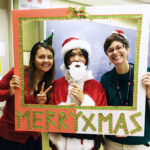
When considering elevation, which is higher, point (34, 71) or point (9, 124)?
point (34, 71)

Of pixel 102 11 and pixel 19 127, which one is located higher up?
pixel 102 11

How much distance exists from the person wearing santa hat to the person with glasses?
0.05 metres

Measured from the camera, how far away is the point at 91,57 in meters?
0.79

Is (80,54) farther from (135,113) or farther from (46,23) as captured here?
(135,113)

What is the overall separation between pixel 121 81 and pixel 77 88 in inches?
8.9

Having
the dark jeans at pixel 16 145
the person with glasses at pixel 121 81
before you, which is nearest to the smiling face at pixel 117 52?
the person with glasses at pixel 121 81

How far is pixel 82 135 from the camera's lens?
855 mm

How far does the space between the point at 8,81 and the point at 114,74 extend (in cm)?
61

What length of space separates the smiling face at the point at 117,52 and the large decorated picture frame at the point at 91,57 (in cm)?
3

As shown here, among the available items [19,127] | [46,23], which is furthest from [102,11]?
[19,127]

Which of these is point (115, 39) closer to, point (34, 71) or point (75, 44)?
point (75, 44)

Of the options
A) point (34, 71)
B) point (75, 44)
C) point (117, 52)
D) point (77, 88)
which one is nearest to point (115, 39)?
point (117, 52)

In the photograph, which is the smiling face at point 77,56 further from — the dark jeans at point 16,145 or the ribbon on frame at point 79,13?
the dark jeans at point 16,145

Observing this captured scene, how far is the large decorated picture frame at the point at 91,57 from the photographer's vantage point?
2.56 feet
